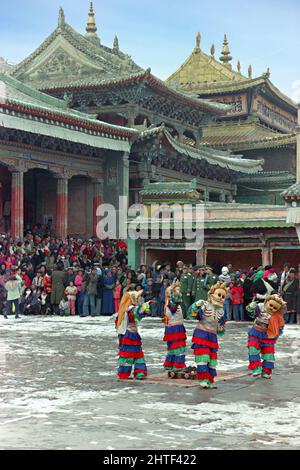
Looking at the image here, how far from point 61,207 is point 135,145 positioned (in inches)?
197

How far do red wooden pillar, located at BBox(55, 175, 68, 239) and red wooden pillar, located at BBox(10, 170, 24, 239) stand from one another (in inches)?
104

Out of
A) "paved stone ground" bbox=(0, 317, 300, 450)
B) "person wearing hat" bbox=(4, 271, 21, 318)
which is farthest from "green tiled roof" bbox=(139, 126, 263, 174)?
"paved stone ground" bbox=(0, 317, 300, 450)

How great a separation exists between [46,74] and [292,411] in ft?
107

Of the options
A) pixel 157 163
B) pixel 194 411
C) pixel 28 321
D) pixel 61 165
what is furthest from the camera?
pixel 157 163

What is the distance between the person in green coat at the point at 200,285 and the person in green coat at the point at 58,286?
152 inches

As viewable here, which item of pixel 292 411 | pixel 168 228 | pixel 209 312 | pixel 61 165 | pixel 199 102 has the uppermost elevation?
pixel 199 102

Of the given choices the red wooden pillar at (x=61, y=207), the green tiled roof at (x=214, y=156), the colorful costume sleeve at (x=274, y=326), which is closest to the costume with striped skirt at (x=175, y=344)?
the colorful costume sleeve at (x=274, y=326)

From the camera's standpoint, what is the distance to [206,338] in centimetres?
1175

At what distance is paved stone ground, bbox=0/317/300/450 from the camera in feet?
26.5

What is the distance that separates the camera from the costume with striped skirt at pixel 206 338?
1155 centimetres

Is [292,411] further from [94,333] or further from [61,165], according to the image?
[61,165]

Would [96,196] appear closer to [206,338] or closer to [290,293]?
[290,293]
